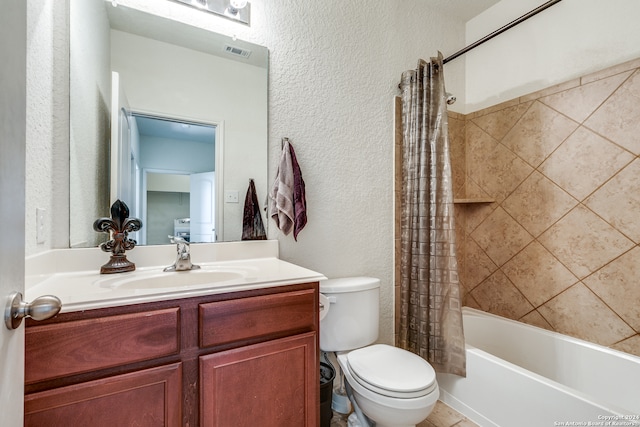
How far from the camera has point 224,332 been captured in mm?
954

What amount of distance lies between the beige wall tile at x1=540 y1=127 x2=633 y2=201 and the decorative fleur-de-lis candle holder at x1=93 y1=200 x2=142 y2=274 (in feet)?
7.76

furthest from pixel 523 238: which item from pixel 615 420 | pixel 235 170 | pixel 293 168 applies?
pixel 235 170

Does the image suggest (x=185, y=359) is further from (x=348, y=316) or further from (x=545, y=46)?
(x=545, y=46)

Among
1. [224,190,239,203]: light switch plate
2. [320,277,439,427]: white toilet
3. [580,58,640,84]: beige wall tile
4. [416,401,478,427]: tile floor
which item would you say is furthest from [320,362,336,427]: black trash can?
[580,58,640,84]: beige wall tile

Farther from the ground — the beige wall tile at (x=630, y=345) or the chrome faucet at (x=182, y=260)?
the chrome faucet at (x=182, y=260)

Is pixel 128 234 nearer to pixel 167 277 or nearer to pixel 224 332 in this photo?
pixel 167 277

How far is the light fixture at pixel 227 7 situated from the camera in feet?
4.67

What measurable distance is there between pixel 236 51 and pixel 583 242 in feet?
7.35

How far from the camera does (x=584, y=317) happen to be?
5.48ft

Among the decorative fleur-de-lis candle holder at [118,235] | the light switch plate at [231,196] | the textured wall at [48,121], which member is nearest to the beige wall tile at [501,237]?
the light switch plate at [231,196]

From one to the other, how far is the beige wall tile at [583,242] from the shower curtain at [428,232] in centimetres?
76

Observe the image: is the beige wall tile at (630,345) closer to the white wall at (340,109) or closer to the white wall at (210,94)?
the white wall at (340,109)

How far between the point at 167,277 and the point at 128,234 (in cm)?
29

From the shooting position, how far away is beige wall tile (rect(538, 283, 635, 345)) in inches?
61.6
